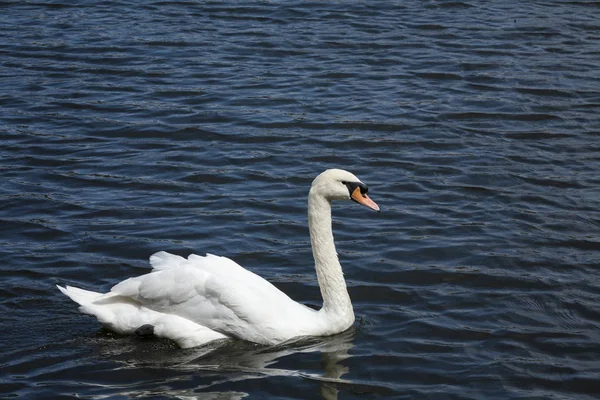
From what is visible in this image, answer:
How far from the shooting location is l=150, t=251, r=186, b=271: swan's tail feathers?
827cm

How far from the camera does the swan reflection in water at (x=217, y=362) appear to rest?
24.0 ft

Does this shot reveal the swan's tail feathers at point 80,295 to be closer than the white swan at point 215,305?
No

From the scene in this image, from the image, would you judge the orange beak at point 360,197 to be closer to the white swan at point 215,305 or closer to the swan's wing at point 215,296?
the white swan at point 215,305

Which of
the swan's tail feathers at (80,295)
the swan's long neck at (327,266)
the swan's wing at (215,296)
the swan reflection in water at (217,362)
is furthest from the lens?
the swan's long neck at (327,266)

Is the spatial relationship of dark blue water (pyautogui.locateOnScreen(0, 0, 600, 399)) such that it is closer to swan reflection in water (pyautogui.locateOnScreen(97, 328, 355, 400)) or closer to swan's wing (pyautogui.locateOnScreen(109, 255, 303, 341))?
swan reflection in water (pyautogui.locateOnScreen(97, 328, 355, 400))

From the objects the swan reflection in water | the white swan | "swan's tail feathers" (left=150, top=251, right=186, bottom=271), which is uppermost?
"swan's tail feathers" (left=150, top=251, right=186, bottom=271)

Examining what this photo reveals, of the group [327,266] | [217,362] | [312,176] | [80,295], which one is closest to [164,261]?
[80,295]

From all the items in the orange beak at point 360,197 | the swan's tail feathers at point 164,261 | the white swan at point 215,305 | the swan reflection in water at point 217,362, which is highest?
the orange beak at point 360,197

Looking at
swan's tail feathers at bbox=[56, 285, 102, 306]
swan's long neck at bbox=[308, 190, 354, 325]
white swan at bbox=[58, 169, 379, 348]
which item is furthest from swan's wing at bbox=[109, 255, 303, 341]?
swan's long neck at bbox=[308, 190, 354, 325]

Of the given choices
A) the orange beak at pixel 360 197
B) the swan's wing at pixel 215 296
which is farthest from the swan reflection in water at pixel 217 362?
the orange beak at pixel 360 197

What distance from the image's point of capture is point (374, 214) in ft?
35.1

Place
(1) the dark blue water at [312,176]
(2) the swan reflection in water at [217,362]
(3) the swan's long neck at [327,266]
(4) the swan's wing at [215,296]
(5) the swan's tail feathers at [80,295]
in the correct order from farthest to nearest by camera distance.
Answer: (3) the swan's long neck at [327,266] < (5) the swan's tail feathers at [80,295] < (4) the swan's wing at [215,296] < (1) the dark blue water at [312,176] < (2) the swan reflection in water at [217,362]

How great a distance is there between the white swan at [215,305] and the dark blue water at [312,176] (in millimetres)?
148

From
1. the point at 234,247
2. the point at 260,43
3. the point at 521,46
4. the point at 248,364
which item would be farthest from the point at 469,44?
the point at 248,364
